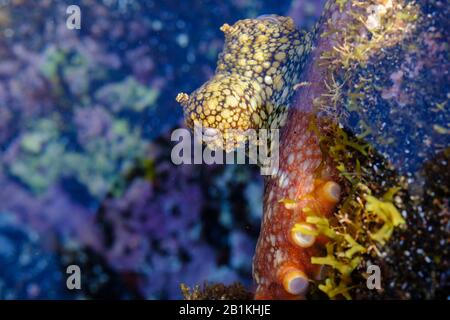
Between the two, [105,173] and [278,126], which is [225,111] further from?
[105,173]

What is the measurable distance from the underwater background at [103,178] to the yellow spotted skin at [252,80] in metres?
1.04

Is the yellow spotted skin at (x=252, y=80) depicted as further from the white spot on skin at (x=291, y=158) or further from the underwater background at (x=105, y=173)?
the underwater background at (x=105, y=173)

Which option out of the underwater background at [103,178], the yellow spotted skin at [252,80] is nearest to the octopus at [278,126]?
the yellow spotted skin at [252,80]

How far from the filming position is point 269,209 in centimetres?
273

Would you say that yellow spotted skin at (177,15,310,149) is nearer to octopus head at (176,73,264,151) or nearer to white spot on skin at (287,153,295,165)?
octopus head at (176,73,264,151)

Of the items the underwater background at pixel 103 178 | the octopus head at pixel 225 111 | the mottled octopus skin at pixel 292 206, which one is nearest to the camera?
the mottled octopus skin at pixel 292 206

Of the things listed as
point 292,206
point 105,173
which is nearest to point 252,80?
point 292,206

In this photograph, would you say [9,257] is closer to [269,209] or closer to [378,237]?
[269,209]

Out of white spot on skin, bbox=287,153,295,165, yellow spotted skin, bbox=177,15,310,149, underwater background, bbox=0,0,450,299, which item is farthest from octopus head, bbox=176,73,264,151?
underwater background, bbox=0,0,450,299

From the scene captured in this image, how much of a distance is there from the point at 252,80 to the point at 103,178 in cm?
200

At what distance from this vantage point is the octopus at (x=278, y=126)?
2.21m

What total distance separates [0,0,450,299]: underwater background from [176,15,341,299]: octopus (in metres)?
0.94

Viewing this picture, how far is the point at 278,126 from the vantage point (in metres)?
3.00
